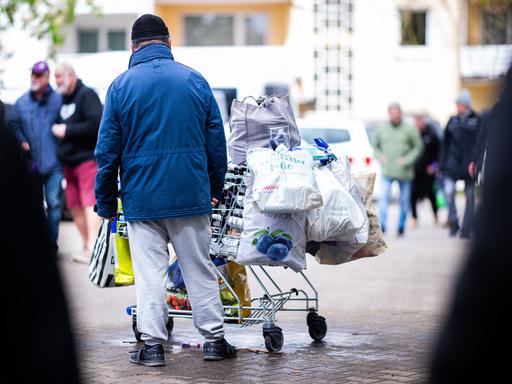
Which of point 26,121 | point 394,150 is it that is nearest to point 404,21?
point 394,150

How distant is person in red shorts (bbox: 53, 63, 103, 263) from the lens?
40.1 ft

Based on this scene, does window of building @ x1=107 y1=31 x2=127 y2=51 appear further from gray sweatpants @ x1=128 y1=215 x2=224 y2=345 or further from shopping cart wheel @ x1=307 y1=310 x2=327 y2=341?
gray sweatpants @ x1=128 y1=215 x2=224 y2=345

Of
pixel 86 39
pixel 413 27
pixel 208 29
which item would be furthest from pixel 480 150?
pixel 86 39

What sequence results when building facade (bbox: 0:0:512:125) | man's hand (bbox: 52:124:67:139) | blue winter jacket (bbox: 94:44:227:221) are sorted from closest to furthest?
blue winter jacket (bbox: 94:44:227:221), man's hand (bbox: 52:124:67:139), building facade (bbox: 0:0:512:125)

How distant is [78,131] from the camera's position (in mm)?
12219

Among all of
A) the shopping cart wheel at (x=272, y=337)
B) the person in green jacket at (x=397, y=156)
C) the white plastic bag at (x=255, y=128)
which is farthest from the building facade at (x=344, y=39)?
the shopping cart wheel at (x=272, y=337)

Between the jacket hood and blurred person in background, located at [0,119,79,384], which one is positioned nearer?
blurred person in background, located at [0,119,79,384]

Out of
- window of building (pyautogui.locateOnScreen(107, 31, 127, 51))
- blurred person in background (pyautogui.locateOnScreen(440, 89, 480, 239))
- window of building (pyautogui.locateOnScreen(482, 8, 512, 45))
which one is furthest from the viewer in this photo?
window of building (pyautogui.locateOnScreen(107, 31, 127, 51))

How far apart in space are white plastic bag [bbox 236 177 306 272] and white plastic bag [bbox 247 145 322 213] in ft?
0.53

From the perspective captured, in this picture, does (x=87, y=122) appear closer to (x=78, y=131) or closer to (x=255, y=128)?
(x=78, y=131)

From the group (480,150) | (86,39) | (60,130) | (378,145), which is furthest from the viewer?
(86,39)

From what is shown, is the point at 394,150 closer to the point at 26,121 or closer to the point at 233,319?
the point at 26,121

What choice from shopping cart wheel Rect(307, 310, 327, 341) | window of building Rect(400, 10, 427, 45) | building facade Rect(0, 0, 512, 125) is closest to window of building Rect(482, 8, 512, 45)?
building facade Rect(0, 0, 512, 125)

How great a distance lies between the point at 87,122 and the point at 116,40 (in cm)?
3370
